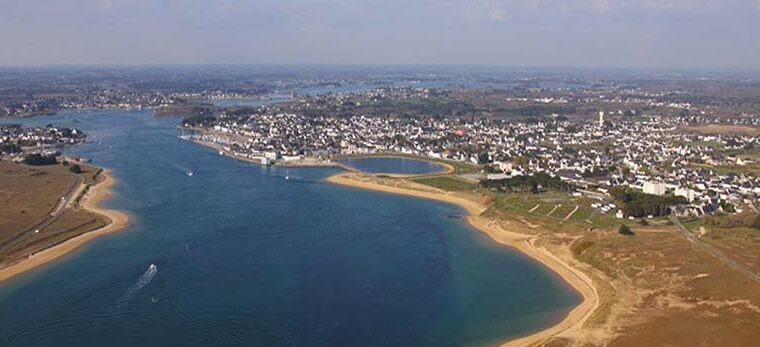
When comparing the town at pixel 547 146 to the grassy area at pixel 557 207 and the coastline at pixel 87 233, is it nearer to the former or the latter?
the grassy area at pixel 557 207

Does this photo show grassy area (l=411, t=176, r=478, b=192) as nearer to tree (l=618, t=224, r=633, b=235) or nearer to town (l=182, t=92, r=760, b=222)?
town (l=182, t=92, r=760, b=222)

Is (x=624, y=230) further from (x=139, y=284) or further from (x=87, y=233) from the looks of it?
(x=87, y=233)

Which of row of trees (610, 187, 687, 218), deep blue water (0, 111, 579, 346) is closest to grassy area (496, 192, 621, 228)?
row of trees (610, 187, 687, 218)

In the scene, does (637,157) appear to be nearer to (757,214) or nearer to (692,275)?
(757,214)

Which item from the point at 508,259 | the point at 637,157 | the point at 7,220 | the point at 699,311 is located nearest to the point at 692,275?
the point at 699,311

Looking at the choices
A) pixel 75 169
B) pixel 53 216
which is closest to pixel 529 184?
pixel 53 216
